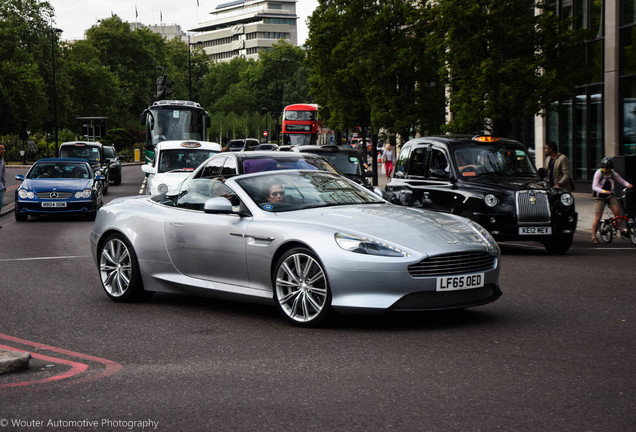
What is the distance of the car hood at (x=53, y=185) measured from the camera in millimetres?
22094

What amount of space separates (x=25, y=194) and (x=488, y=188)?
12.3m

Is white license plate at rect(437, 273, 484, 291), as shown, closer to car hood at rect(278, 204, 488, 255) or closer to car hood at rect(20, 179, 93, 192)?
car hood at rect(278, 204, 488, 255)

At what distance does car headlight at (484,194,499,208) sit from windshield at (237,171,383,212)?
5.54 meters

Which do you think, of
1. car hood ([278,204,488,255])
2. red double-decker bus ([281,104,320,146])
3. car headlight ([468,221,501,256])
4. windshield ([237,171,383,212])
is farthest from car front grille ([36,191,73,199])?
red double-decker bus ([281,104,320,146])

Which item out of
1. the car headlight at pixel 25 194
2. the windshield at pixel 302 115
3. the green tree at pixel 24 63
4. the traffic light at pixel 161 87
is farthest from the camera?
the green tree at pixel 24 63

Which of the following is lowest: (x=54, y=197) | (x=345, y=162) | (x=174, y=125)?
(x=54, y=197)

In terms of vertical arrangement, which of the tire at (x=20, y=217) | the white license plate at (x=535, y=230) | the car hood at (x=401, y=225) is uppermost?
the car hood at (x=401, y=225)

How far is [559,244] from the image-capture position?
1448 cm

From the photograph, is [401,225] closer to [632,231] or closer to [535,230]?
[535,230]

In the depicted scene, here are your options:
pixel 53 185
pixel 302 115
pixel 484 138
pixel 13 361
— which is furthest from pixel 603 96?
pixel 302 115

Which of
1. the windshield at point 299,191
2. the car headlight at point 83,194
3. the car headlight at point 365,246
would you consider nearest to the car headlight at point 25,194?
the car headlight at point 83,194

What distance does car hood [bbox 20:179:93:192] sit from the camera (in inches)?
870

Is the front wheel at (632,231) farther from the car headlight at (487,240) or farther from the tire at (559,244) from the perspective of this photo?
the car headlight at (487,240)

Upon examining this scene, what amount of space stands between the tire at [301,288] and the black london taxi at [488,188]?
6993 mm
